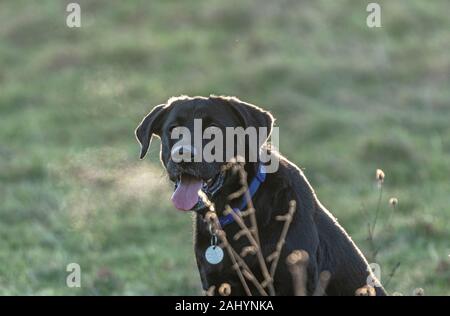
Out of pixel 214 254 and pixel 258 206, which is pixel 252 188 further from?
pixel 214 254

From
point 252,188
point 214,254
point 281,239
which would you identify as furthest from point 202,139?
point 281,239

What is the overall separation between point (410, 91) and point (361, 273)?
929cm

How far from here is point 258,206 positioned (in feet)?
19.1

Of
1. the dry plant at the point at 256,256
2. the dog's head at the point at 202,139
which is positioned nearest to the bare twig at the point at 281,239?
the dry plant at the point at 256,256

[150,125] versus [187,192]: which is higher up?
[150,125]

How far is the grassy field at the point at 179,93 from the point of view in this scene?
9.60m

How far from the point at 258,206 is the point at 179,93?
366 inches

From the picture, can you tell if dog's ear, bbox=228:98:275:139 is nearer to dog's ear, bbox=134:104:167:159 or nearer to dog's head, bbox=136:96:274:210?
dog's head, bbox=136:96:274:210

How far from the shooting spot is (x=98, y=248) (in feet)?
32.9

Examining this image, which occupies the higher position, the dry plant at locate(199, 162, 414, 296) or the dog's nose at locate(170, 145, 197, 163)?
the dog's nose at locate(170, 145, 197, 163)

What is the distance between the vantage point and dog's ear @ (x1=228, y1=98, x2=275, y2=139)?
19.6ft

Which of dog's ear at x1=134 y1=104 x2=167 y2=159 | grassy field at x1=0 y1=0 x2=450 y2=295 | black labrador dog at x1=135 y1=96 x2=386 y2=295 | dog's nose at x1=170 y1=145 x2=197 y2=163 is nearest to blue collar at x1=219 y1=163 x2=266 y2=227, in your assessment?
black labrador dog at x1=135 y1=96 x2=386 y2=295

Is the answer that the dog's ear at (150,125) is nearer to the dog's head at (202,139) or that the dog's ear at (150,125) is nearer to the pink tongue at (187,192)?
the dog's head at (202,139)

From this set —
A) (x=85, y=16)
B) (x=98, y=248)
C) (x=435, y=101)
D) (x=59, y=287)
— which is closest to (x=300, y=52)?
(x=435, y=101)
